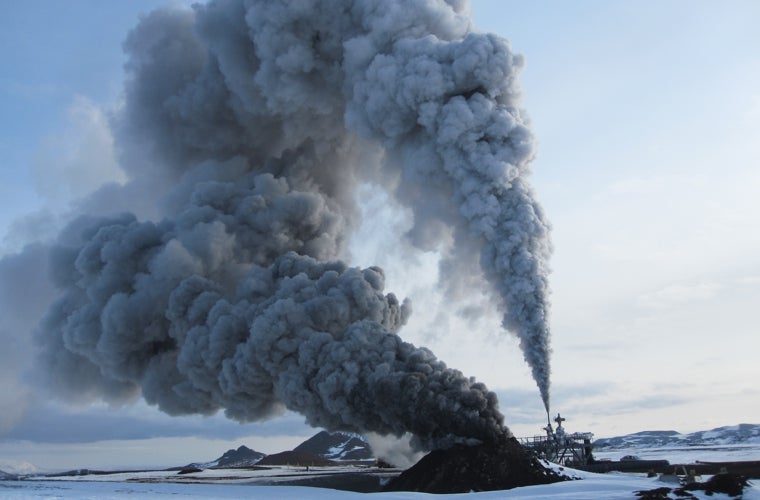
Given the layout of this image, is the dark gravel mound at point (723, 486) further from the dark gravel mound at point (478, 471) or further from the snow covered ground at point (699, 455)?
the snow covered ground at point (699, 455)

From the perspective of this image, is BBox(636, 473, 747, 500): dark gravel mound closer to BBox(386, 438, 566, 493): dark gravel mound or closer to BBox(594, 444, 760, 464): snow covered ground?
BBox(386, 438, 566, 493): dark gravel mound

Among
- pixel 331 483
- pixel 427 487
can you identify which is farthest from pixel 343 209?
pixel 427 487

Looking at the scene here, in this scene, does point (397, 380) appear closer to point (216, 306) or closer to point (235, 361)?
point (235, 361)

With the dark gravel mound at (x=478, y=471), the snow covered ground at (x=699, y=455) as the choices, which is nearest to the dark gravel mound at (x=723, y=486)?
the dark gravel mound at (x=478, y=471)

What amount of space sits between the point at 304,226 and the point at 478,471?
3329 cm

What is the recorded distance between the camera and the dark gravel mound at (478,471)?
41.2 meters

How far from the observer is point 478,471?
1666 inches

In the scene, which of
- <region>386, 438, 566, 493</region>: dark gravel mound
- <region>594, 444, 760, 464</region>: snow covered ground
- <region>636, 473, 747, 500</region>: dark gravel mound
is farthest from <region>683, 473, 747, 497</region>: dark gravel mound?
<region>594, 444, 760, 464</region>: snow covered ground

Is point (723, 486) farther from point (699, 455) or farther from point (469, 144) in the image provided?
point (699, 455)

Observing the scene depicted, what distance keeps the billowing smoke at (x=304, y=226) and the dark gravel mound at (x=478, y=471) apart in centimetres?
187

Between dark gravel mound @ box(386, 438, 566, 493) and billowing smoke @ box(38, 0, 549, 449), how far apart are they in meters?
1.87

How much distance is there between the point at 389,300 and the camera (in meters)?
61.7

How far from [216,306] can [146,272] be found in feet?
39.7

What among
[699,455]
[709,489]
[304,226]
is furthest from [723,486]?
[699,455]
